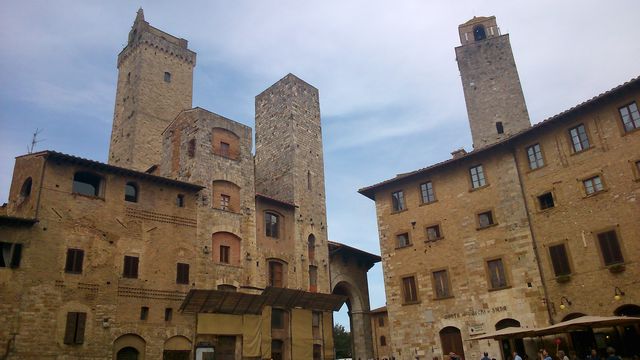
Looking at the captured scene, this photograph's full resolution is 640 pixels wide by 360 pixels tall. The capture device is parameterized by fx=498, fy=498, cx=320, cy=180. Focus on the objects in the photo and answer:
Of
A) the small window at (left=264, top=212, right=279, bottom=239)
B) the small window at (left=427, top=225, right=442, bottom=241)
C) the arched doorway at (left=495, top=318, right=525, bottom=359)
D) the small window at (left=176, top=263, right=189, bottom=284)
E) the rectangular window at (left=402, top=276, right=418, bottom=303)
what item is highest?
the small window at (left=264, top=212, right=279, bottom=239)

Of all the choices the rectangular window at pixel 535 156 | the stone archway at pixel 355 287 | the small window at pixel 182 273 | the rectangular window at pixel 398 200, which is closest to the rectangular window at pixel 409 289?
the rectangular window at pixel 398 200

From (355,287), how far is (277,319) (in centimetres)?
925

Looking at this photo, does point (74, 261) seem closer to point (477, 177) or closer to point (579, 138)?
point (477, 177)

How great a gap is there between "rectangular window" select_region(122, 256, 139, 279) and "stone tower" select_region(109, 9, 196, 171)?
15.5 meters

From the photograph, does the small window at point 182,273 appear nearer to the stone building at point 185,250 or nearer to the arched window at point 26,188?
A: the stone building at point 185,250

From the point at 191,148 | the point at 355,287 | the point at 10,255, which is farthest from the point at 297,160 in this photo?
the point at 10,255

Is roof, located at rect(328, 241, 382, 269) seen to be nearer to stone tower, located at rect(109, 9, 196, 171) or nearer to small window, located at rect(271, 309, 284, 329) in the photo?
small window, located at rect(271, 309, 284, 329)

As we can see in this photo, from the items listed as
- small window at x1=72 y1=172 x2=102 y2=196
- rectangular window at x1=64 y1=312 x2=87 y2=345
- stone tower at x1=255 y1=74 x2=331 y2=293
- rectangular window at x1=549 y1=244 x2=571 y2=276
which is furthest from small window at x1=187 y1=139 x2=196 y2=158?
rectangular window at x1=549 y1=244 x2=571 y2=276

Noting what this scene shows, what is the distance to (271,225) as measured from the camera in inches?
1195

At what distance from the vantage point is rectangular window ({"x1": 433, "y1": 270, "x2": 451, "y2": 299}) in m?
26.8

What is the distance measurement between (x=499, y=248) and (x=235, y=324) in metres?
14.1

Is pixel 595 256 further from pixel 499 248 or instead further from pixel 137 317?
pixel 137 317

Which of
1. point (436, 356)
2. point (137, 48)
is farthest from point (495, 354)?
point (137, 48)

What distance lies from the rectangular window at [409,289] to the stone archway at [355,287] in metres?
6.55
